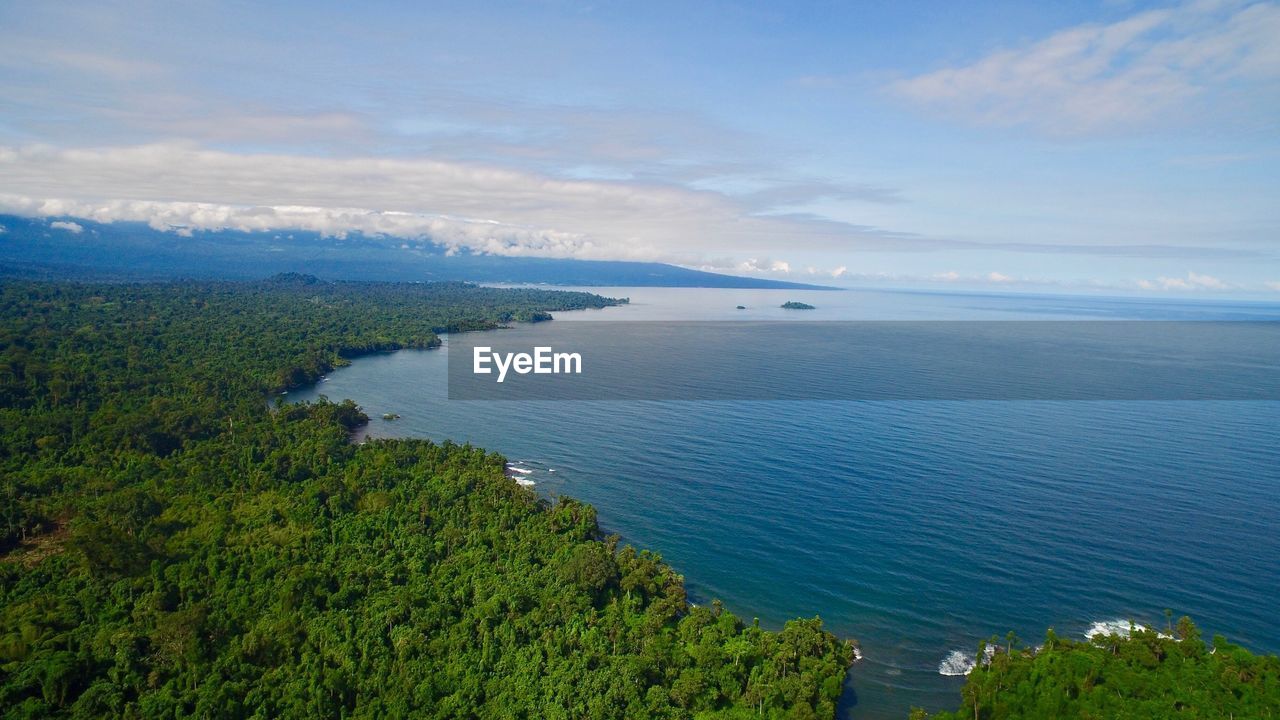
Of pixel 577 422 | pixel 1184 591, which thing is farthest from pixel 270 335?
pixel 1184 591

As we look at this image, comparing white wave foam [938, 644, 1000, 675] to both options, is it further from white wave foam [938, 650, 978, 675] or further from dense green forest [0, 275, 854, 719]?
dense green forest [0, 275, 854, 719]

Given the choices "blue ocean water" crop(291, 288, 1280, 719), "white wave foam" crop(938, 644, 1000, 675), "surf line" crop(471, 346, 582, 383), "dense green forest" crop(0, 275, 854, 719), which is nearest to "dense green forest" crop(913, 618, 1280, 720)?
"white wave foam" crop(938, 644, 1000, 675)

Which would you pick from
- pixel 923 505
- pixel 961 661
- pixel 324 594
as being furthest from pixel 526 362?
pixel 961 661

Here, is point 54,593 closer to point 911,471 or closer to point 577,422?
point 577,422

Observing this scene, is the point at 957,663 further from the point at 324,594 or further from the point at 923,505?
the point at 324,594

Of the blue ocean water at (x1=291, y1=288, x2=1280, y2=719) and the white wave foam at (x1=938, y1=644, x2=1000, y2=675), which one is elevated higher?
the blue ocean water at (x1=291, y1=288, x2=1280, y2=719)

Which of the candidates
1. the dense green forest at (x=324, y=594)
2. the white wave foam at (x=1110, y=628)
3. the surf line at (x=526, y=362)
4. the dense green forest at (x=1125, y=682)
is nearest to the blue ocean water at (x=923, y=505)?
the white wave foam at (x=1110, y=628)
